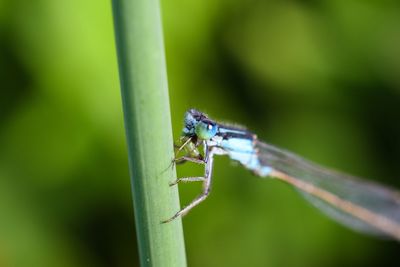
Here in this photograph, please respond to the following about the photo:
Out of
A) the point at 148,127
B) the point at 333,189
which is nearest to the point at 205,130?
the point at 333,189

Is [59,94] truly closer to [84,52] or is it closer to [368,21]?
[84,52]

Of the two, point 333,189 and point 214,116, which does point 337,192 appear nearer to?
point 333,189

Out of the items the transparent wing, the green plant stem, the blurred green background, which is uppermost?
the blurred green background

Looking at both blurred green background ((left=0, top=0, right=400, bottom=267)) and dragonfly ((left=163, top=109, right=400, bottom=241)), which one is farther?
blurred green background ((left=0, top=0, right=400, bottom=267))

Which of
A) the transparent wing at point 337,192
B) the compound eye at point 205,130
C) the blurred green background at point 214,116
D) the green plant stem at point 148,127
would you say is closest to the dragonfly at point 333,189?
the transparent wing at point 337,192

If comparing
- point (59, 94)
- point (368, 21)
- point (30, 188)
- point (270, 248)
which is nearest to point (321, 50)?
point (368, 21)

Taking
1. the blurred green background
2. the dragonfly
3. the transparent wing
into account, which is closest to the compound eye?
the dragonfly

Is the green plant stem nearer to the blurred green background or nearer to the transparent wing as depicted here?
the transparent wing
